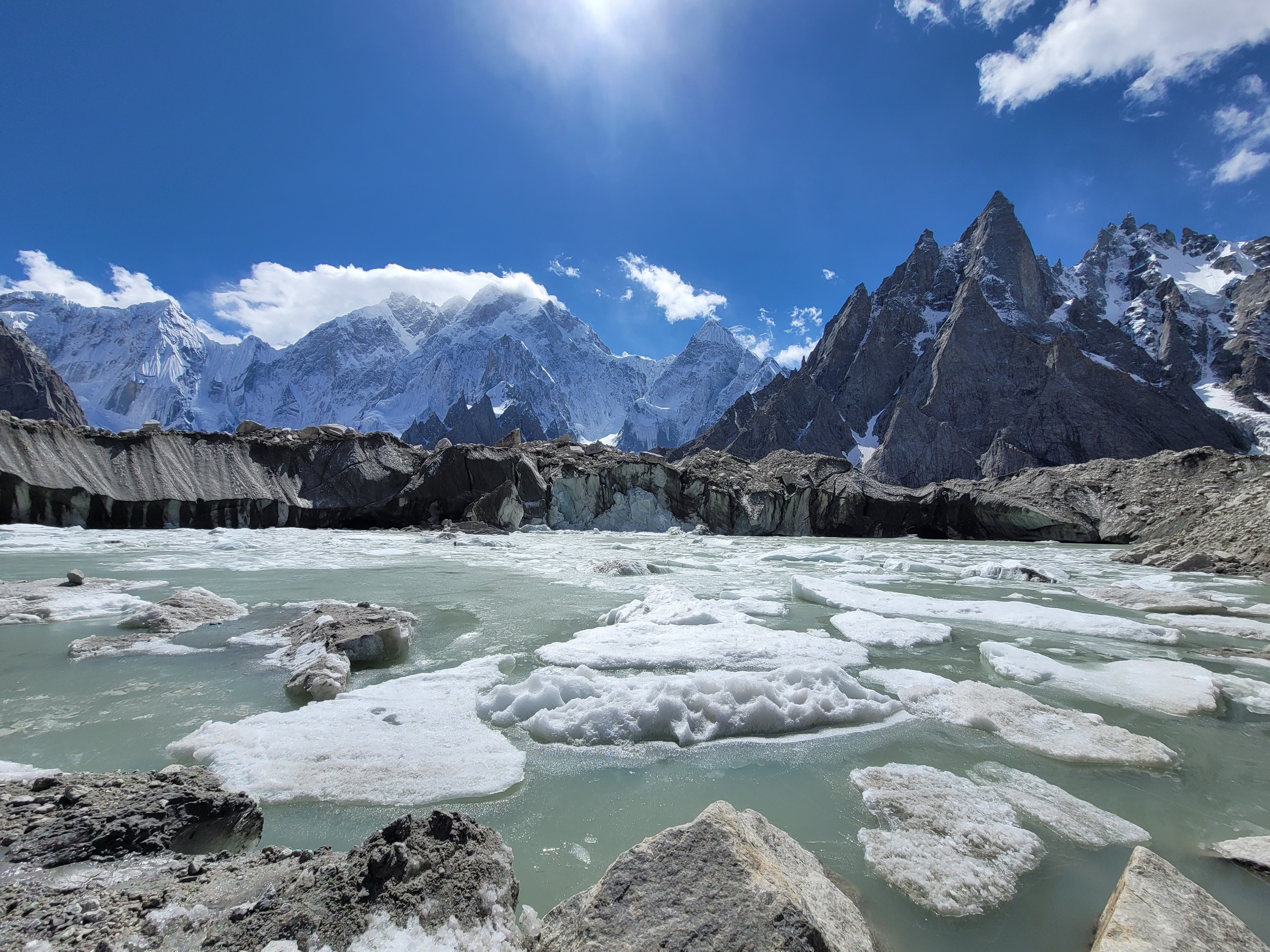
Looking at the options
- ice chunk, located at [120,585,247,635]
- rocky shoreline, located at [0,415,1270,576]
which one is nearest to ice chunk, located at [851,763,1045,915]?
ice chunk, located at [120,585,247,635]

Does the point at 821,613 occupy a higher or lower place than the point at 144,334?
lower

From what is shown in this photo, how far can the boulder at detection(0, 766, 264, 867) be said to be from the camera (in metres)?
2.09

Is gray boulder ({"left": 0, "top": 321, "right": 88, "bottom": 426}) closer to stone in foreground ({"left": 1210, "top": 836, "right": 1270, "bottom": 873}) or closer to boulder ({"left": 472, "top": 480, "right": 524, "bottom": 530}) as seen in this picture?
boulder ({"left": 472, "top": 480, "right": 524, "bottom": 530})

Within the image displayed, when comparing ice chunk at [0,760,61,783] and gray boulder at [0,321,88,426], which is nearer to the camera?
ice chunk at [0,760,61,783]

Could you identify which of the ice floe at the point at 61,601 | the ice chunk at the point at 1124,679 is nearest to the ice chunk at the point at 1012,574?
the ice chunk at the point at 1124,679

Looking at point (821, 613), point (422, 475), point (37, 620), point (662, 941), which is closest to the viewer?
point (662, 941)

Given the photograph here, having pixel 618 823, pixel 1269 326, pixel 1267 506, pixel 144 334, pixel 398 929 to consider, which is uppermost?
pixel 144 334

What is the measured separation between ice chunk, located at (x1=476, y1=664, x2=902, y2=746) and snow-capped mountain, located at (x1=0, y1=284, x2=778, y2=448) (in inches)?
5369

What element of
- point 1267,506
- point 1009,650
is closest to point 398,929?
point 1009,650

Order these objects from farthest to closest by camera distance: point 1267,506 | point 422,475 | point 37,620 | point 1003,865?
point 422,475 < point 1267,506 < point 37,620 < point 1003,865

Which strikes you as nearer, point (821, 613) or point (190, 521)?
point (821, 613)

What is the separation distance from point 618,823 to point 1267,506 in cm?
2089

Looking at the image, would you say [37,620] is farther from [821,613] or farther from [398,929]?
[821,613]

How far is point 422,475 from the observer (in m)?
32.9
